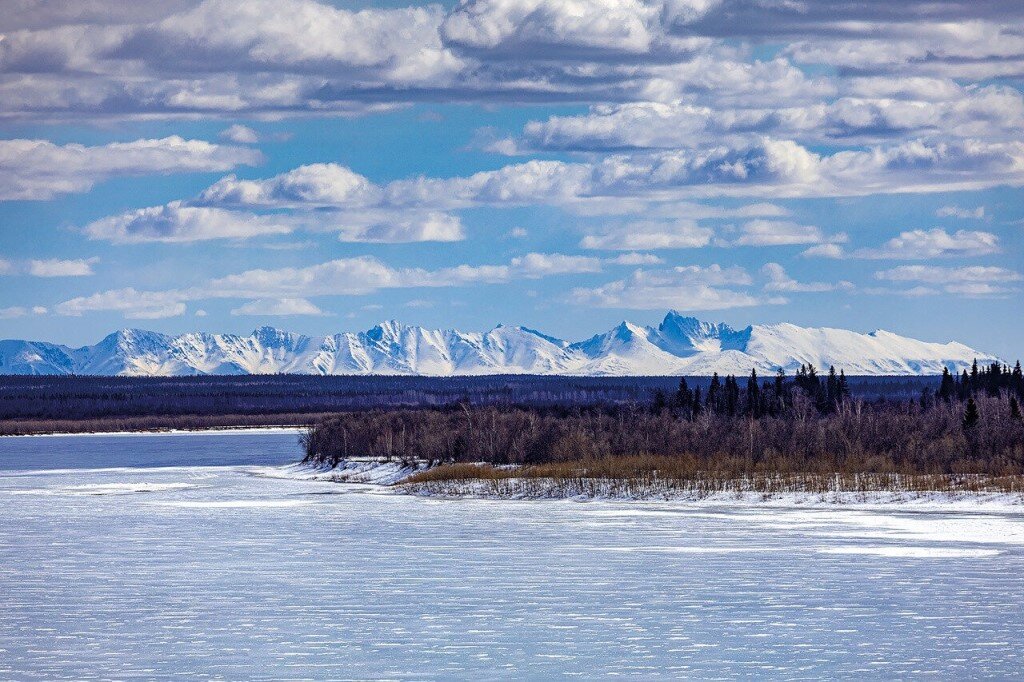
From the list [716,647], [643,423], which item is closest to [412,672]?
[716,647]

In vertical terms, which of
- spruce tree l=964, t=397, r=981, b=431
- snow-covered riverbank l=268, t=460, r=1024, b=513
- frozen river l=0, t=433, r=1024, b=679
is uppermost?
spruce tree l=964, t=397, r=981, b=431

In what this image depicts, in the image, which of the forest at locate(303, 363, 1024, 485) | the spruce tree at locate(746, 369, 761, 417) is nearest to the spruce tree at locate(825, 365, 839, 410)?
the spruce tree at locate(746, 369, 761, 417)

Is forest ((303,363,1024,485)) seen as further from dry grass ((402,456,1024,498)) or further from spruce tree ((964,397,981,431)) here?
dry grass ((402,456,1024,498))

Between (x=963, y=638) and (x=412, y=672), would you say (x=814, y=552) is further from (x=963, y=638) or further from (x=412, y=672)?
(x=412, y=672)

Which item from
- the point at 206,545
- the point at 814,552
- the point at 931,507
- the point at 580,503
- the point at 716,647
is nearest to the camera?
the point at 716,647

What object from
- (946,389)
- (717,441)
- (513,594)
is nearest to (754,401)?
(946,389)

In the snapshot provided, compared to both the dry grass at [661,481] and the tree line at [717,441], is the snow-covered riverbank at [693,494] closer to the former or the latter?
the dry grass at [661,481]

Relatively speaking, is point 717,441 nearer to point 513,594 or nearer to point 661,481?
point 661,481

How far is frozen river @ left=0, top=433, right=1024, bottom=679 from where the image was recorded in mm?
29172

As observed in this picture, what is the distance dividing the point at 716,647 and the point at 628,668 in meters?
2.82

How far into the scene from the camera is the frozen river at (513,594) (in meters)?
29.2

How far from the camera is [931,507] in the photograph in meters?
64.8

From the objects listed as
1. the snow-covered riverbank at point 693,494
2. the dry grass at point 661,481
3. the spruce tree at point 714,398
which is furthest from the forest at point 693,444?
the spruce tree at point 714,398

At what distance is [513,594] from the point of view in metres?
38.5
